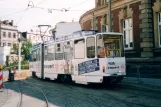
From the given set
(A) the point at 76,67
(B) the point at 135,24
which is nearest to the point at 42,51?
(A) the point at 76,67

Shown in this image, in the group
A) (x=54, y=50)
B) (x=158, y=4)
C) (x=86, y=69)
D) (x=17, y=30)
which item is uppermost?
(x=17, y=30)

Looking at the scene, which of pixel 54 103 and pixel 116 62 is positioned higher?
pixel 116 62

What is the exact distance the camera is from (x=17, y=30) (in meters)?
81.8

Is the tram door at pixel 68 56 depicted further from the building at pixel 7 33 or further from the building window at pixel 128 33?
the building at pixel 7 33

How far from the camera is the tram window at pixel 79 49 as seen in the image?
1441 centimetres

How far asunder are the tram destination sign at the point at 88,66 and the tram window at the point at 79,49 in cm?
53

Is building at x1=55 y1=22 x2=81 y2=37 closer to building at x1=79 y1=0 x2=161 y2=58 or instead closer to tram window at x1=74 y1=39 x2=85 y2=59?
building at x1=79 y1=0 x2=161 y2=58

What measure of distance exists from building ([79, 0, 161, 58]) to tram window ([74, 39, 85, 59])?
5301 millimetres

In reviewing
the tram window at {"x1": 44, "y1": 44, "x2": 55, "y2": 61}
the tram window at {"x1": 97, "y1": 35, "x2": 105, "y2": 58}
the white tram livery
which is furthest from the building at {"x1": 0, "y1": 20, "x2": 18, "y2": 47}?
the tram window at {"x1": 97, "y1": 35, "x2": 105, "y2": 58}

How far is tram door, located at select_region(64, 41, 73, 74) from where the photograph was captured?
1553 cm

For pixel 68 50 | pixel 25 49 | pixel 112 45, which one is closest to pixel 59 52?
pixel 68 50

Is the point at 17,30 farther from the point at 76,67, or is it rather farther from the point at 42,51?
the point at 76,67

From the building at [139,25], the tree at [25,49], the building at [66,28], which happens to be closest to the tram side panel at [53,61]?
the building at [139,25]

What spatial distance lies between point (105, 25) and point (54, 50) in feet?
23.8
